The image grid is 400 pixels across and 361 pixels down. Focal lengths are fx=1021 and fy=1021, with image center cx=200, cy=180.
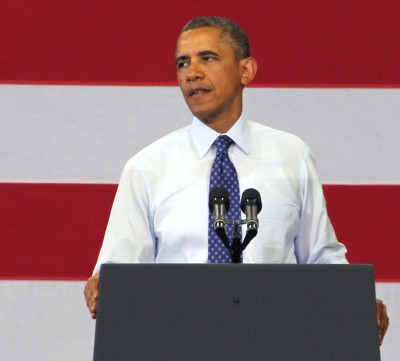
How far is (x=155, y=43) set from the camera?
2898 millimetres

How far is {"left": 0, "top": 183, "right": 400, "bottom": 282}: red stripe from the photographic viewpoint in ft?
9.21

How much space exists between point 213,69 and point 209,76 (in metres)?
0.03

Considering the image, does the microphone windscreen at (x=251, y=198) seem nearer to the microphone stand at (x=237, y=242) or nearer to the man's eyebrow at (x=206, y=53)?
the microphone stand at (x=237, y=242)

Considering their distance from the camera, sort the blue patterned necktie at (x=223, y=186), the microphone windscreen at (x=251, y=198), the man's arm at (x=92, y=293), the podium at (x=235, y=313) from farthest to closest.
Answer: the blue patterned necktie at (x=223, y=186)
the man's arm at (x=92, y=293)
the microphone windscreen at (x=251, y=198)
the podium at (x=235, y=313)

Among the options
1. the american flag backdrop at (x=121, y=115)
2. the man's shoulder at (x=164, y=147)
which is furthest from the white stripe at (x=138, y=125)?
the man's shoulder at (x=164, y=147)

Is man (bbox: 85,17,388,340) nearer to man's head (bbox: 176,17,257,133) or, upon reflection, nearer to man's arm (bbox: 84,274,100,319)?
man's head (bbox: 176,17,257,133)

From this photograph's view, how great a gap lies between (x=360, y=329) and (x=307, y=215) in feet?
2.18

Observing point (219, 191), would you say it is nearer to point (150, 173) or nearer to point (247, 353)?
point (247, 353)

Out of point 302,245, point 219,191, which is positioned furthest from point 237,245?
point 302,245

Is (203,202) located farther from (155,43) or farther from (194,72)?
(155,43)

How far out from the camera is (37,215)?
2.82m

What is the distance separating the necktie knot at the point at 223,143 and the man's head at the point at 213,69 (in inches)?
1.4

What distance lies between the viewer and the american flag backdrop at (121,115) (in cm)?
281

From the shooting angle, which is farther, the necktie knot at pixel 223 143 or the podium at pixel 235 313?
the necktie knot at pixel 223 143
